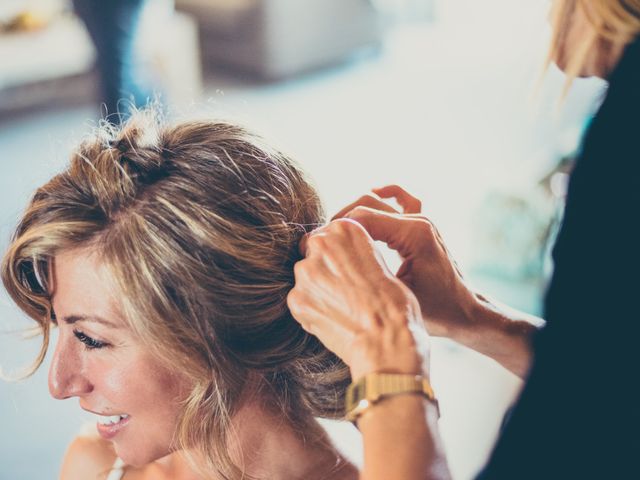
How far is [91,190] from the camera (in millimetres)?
1104

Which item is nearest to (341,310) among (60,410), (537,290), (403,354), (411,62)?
(403,354)

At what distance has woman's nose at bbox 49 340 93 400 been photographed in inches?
43.9

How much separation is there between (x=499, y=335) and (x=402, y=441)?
0.38 m

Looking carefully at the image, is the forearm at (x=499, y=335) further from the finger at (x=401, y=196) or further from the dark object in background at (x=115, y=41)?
the dark object in background at (x=115, y=41)

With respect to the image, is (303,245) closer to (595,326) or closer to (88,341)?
(88,341)

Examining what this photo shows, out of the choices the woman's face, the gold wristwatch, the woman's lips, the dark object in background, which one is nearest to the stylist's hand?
the gold wristwatch

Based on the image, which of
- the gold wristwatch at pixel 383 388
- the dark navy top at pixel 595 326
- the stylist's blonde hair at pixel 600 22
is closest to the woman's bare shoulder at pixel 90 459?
the gold wristwatch at pixel 383 388

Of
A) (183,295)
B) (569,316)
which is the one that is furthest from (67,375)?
(569,316)

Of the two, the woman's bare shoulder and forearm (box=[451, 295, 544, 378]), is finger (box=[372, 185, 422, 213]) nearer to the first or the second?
forearm (box=[451, 295, 544, 378])

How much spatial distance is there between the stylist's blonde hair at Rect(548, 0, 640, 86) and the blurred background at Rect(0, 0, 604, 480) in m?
1.63

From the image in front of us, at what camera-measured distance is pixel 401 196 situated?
1192mm

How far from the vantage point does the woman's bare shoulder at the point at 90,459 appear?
1.37 meters

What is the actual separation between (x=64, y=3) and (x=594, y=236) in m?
4.97

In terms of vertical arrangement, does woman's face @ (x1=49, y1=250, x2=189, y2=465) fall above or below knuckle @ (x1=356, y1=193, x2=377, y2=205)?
below
